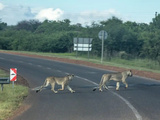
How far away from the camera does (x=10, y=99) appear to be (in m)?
13.1

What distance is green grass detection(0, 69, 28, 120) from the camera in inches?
423

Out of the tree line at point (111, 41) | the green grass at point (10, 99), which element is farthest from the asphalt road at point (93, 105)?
the tree line at point (111, 41)

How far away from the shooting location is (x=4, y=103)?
12.2 meters

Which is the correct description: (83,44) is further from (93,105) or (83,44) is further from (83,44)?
(93,105)

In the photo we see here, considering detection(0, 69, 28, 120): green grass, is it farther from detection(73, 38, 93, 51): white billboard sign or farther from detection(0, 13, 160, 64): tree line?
detection(0, 13, 160, 64): tree line

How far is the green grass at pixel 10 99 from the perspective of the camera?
1074cm

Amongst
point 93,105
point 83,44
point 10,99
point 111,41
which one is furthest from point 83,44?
point 93,105

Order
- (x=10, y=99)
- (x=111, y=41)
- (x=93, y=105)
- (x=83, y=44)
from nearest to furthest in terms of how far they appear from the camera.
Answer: (x=93, y=105) < (x=10, y=99) < (x=83, y=44) < (x=111, y=41)

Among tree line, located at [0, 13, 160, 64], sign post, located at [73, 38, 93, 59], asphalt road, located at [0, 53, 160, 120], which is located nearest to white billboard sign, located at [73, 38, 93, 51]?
sign post, located at [73, 38, 93, 59]

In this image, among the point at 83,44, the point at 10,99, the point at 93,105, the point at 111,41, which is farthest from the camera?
the point at 111,41

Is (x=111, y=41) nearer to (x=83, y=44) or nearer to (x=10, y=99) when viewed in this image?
(x=83, y=44)

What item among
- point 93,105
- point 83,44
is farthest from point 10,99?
point 83,44

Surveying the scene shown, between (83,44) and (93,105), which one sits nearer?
(93,105)

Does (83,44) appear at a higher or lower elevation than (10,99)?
higher
